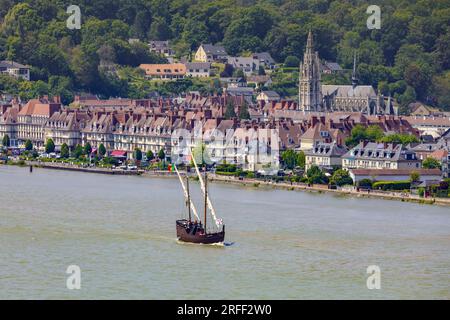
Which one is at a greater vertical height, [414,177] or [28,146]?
[28,146]

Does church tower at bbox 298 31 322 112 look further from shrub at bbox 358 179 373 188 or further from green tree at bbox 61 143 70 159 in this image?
shrub at bbox 358 179 373 188

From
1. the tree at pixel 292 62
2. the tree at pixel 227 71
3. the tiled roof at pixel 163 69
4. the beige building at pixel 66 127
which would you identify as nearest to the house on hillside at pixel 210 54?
the tree at pixel 227 71

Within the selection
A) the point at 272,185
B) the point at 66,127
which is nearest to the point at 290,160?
the point at 272,185

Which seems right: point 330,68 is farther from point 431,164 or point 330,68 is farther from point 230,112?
point 431,164

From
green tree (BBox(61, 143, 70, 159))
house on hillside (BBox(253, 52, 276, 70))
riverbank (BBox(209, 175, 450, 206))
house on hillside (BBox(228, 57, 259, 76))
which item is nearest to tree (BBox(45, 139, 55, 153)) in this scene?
green tree (BBox(61, 143, 70, 159))

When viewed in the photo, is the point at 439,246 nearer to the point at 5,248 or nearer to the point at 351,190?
the point at 5,248

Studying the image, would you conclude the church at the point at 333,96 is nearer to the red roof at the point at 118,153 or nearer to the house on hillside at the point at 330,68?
the house on hillside at the point at 330,68
